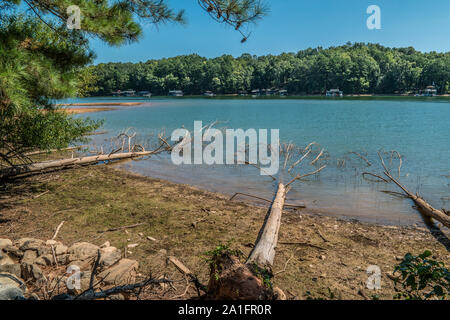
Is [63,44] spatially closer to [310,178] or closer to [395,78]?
[310,178]

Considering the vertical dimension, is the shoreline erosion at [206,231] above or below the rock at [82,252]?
below

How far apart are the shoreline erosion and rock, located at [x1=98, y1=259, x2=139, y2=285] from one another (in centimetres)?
26

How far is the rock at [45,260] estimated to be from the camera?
4714 mm

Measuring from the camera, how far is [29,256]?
188 inches

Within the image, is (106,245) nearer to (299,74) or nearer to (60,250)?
(60,250)

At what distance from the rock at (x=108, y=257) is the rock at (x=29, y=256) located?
986 mm

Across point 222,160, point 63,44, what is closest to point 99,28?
point 63,44

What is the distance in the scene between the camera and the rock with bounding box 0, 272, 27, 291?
3.59m

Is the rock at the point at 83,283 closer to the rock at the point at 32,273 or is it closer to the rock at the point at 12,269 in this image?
the rock at the point at 32,273

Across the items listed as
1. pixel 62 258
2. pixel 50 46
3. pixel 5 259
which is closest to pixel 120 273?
pixel 62 258

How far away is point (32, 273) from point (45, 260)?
539 millimetres

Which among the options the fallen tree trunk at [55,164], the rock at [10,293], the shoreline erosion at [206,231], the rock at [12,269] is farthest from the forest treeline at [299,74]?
the rock at [10,293]

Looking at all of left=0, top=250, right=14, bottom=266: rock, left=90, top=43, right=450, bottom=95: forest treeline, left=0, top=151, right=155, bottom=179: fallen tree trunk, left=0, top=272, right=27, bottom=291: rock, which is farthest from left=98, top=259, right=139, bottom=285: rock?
left=90, top=43, right=450, bottom=95: forest treeline
